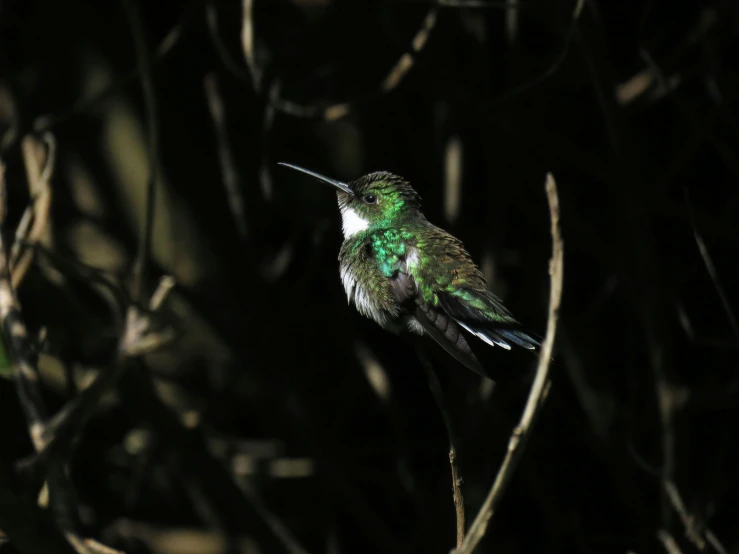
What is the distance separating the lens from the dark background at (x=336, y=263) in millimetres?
3281

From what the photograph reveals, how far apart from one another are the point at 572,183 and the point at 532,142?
2.04ft

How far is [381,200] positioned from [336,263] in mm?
1418

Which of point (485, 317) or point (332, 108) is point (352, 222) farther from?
point (485, 317)

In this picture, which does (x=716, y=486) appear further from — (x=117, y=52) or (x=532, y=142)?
(x=117, y=52)

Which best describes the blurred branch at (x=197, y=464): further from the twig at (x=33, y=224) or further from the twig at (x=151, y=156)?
the twig at (x=33, y=224)

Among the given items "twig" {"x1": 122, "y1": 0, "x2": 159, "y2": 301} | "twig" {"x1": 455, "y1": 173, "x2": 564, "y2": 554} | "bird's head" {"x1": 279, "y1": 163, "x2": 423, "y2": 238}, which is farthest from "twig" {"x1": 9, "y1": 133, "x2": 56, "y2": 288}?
"twig" {"x1": 455, "y1": 173, "x2": 564, "y2": 554}

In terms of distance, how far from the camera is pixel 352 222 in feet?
8.25

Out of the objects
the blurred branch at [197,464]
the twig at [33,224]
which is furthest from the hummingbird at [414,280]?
the blurred branch at [197,464]

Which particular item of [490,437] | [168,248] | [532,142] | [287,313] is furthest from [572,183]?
[168,248]

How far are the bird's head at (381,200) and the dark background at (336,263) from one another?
742 mm

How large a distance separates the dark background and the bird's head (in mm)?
742

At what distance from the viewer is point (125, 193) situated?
12.6 ft

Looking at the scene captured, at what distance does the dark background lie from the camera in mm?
3281

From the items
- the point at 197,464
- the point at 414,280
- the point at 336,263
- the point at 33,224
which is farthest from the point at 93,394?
the point at 336,263
